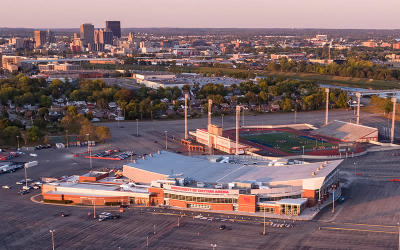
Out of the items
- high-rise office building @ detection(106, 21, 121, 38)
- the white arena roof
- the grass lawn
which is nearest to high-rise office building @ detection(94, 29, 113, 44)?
high-rise office building @ detection(106, 21, 121, 38)

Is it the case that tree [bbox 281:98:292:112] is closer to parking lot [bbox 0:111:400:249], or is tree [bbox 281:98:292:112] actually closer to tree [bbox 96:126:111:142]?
tree [bbox 96:126:111:142]

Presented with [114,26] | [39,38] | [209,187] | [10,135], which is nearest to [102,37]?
[39,38]

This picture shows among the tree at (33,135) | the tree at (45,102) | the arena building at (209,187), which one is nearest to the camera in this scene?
the arena building at (209,187)

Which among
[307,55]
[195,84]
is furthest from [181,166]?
[307,55]

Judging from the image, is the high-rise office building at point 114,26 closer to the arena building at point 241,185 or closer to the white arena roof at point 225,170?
the white arena roof at point 225,170

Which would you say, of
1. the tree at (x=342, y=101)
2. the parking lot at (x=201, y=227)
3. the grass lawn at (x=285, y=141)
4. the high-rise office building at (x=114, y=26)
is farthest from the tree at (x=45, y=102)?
the high-rise office building at (x=114, y=26)

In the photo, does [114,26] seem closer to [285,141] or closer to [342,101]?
[342,101]

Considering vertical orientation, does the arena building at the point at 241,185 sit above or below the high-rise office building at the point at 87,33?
below
